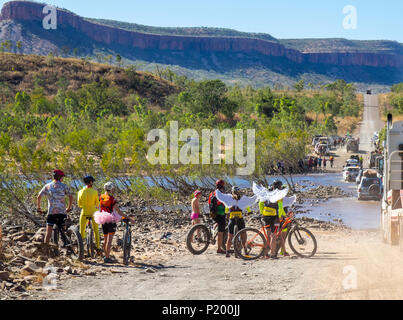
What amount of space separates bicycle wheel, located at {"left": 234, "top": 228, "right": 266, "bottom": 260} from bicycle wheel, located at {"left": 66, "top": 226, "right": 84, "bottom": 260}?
341cm

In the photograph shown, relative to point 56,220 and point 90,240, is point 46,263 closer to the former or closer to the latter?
point 56,220

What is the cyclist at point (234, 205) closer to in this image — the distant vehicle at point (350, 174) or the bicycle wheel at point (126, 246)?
the bicycle wheel at point (126, 246)

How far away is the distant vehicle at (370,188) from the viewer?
36.2 meters

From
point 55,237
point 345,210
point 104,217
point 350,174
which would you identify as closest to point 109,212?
point 104,217

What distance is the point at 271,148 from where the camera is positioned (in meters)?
55.3

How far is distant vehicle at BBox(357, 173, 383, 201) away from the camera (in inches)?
1426

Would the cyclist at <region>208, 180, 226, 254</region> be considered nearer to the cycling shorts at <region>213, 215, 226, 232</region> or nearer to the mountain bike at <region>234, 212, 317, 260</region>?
the cycling shorts at <region>213, 215, 226, 232</region>

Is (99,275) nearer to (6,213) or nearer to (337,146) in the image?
(6,213)

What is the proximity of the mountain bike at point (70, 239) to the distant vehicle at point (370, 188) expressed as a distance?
85.8 ft

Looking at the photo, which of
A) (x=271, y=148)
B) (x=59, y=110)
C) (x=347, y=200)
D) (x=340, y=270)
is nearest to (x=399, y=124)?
(x=340, y=270)

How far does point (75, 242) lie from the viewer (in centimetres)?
1340

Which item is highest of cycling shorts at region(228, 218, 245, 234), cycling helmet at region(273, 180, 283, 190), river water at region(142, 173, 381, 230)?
cycling helmet at region(273, 180, 283, 190)

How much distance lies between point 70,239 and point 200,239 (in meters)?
3.18

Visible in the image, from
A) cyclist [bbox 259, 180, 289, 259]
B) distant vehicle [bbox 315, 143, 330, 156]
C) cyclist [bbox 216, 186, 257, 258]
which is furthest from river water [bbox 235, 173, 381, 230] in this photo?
distant vehicle [bbox 315, 143, 330, 156]
